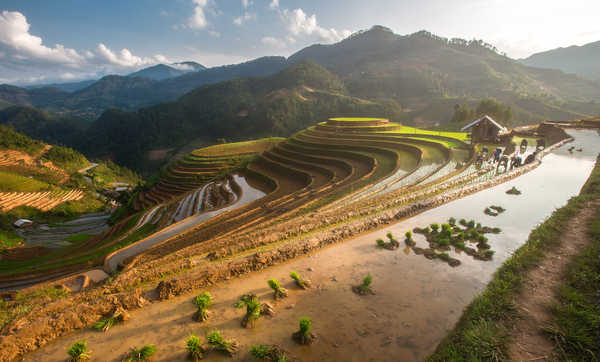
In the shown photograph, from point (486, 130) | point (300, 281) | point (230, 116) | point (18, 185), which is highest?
point (230, 116)

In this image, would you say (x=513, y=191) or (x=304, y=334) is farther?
(x=513, y=191)

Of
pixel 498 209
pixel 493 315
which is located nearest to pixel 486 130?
pixel 498 209

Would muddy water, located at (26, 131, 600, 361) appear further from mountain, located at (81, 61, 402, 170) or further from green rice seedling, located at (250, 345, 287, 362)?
mountain, located at (81, 61, 402, 170)

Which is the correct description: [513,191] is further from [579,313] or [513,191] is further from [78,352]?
[78,352]

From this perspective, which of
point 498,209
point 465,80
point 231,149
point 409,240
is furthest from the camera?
point 465,80

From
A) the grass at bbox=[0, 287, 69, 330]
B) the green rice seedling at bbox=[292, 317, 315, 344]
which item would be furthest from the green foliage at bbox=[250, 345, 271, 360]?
the grass at bbox=[0, 287, 69, 330]

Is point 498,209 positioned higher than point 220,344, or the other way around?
point 220,344

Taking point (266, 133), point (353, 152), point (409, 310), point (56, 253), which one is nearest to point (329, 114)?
point (266, 133)
